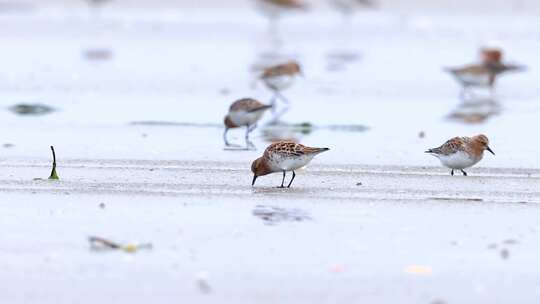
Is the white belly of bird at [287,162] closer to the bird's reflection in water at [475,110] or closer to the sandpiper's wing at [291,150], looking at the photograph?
the sandpiper's wing at [291,150]

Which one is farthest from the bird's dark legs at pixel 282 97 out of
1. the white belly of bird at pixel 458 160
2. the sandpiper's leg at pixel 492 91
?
the white belly of bird at pixel 458 160

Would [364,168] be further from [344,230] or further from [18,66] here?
[18,66]

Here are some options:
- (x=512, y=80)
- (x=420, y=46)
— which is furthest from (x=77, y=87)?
(x=420, y=46)

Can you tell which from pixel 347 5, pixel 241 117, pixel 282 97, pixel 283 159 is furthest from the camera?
pixel 347 5

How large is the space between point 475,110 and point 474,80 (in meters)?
1.89

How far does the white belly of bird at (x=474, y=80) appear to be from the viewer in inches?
771

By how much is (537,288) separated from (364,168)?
15.0 feet

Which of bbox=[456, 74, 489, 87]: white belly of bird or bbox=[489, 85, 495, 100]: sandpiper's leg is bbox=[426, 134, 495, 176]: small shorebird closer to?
bbox=[456, 74, 489, 87]: white belly of bird

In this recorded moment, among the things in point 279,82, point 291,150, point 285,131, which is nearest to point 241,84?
point 279,82

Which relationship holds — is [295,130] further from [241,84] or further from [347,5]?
[347,5]

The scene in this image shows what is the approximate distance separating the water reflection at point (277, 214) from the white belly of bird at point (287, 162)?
1.30 metres

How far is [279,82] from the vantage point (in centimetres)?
1853

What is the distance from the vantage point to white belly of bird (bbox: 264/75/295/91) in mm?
18500

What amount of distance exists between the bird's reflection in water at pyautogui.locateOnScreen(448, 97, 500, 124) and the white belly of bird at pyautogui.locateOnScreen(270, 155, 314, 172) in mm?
5375
